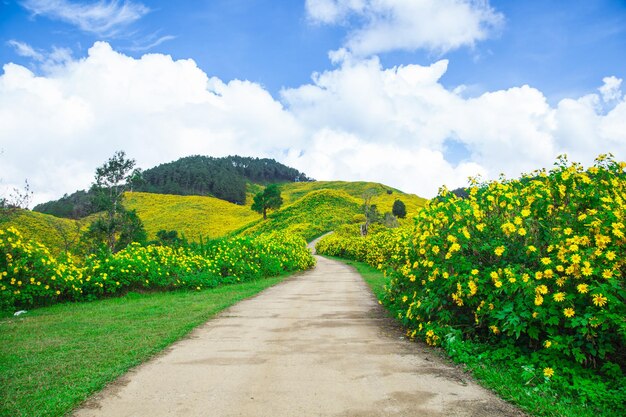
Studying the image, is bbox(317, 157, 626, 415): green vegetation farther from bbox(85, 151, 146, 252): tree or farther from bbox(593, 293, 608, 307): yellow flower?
bbox(85, 151, 146, 252): tree

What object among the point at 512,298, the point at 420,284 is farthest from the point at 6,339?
the point at 512,298

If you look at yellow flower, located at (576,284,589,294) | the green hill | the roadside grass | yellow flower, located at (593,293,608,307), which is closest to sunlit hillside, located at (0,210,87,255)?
the green hill

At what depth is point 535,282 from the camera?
4.63 m

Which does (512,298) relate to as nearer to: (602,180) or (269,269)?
(602,180)

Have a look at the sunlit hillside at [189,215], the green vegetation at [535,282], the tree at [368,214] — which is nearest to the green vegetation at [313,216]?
the sunlit hillside at [189,215]

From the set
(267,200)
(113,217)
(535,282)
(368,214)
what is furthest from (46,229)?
(535,282)

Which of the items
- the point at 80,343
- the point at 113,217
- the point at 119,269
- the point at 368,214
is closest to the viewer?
the point at 80,343

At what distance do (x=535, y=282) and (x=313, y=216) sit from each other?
50138mm

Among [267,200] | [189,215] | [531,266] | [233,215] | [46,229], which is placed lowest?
[531,266]

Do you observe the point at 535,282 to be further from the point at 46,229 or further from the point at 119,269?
the point at 46,229

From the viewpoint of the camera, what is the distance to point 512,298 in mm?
4961

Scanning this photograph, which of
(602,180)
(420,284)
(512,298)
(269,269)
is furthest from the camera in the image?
(269,269)

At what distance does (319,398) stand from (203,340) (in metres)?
2.96

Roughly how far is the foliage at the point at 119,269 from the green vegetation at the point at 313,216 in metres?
29.0
